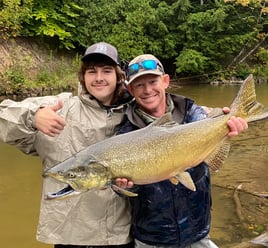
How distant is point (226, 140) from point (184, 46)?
25.1 m

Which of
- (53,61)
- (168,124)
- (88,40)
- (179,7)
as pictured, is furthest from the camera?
(179,7)

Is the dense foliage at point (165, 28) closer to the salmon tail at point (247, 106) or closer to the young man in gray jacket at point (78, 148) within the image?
the young man in gray jacket at point (78, 148)

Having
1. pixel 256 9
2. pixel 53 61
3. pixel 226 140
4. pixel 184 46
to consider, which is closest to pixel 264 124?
pixel 226 140

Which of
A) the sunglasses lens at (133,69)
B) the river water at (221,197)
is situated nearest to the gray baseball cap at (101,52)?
the sunglasses lens at (133,69)

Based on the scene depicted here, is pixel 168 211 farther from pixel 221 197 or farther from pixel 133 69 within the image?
pixel 221 197

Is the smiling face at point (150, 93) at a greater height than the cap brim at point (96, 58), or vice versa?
the cap brim at point (96, 58)

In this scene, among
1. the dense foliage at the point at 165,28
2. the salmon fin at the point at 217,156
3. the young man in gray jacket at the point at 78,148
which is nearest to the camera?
the young man in gray jacket at the point at 78,148

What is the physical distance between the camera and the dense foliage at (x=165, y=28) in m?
21.7

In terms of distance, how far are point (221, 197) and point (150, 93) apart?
182 inches

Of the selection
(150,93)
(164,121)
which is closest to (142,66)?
(150,93)

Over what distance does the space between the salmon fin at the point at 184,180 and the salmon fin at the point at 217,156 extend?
25cm

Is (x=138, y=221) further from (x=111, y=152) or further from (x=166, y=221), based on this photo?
(x=111, y=152)

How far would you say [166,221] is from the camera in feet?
8.46

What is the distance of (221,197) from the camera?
22.7ft
